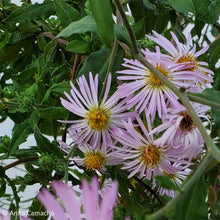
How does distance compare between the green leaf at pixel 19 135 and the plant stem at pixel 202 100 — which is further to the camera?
the green leaf at pixel 19 135

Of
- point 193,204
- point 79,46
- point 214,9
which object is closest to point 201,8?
point 214,9

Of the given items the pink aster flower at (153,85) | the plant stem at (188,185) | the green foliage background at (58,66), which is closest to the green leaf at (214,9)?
the green foliage background at (58,66)

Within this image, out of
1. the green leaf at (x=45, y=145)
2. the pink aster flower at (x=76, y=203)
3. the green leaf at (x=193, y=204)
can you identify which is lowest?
the pink aster flower at (x=76, y=203)

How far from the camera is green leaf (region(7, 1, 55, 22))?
1.42 ft

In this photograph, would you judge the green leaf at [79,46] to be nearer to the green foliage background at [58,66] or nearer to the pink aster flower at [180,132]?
the green foliage background at [58,66]

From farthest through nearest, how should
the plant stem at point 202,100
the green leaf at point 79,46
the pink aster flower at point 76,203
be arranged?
the green leaf at point 79,46 → the plant stem at point 202,100 → the pink aster flower at point 76,203

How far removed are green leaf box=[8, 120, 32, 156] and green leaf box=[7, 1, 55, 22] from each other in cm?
10

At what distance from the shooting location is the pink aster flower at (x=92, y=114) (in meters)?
0.32

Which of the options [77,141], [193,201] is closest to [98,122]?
[77,141]

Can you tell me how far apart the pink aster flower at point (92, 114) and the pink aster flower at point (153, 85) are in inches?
0.5

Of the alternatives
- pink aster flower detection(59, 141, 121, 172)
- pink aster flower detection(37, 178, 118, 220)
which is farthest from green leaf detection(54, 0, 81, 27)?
pink aster flower detection(37, 178, 118, 220)

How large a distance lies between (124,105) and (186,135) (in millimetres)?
55

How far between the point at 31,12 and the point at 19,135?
0.12 metres

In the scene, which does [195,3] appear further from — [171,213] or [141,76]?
[171,213]
